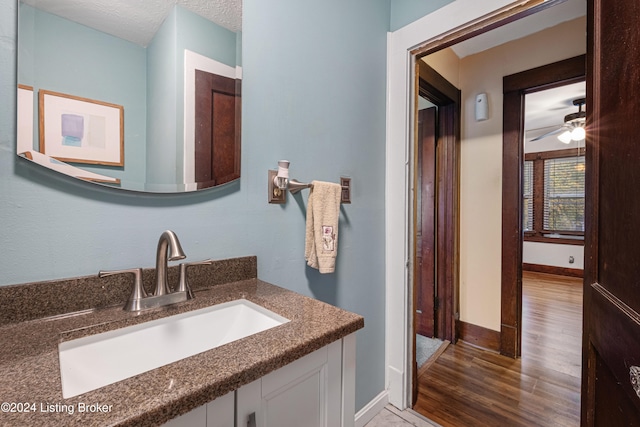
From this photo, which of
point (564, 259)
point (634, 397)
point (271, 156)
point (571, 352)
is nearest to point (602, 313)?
point (634, 397)

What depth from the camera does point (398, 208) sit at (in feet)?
5.06

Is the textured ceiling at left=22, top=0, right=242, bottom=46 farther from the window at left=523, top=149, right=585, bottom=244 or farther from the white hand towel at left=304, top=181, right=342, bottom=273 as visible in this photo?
the window at left=523, top=149, right=585, bottom=244

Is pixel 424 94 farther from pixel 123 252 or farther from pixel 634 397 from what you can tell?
pixel 123 252

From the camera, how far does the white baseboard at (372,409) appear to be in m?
1.41

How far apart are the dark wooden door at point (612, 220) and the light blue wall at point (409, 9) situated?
2.14 ft

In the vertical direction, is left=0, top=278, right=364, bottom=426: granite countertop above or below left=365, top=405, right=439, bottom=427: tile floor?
above

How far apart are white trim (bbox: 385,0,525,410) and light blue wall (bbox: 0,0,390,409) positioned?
55 mm

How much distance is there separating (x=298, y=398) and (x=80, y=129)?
83 cm

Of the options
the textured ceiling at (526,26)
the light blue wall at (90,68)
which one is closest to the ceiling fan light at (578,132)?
the textured ceiling at (526,26)

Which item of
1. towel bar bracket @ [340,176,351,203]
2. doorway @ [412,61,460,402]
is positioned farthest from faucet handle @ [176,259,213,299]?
doorway @ [412,61,460,402]

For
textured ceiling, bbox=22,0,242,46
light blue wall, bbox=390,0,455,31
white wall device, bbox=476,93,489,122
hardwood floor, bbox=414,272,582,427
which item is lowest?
hardwood floor, bbox=414,272,582,427

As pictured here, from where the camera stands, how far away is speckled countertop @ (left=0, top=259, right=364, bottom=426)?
37cm

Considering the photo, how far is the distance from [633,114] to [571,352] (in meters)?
2.34

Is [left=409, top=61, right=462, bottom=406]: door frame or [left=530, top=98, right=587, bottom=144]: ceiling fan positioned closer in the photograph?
[left=409, top=61, right=462, bottom=406]: door frame
